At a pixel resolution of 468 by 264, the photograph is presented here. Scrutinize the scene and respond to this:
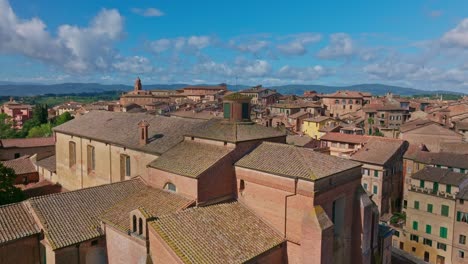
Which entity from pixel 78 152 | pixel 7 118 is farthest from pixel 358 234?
pixel 7 118

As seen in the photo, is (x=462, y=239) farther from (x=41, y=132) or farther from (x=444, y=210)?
(x=41, y=132)

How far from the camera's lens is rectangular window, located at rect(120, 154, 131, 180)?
103ft

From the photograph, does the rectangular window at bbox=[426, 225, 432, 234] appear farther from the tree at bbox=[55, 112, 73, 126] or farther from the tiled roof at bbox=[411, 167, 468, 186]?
the tree at bbox=[55, 112, 73, 126]

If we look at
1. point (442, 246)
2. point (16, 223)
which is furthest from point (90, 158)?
point (442, 246)

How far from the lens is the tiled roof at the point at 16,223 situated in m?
19.9

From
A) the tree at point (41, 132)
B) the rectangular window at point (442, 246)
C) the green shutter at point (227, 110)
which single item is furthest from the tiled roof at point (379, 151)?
the tree at point (41, 132)

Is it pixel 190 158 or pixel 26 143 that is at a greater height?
pixel 190 158

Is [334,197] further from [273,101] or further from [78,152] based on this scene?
[273,101]

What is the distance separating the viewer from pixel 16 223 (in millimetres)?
20906

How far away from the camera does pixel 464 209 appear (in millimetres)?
40406

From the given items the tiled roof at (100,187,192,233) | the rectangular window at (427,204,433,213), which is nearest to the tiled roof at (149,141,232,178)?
the tiled roof at (100,187,192,233)

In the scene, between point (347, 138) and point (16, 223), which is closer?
point (16, 223)

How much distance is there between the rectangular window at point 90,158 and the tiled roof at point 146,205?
43.8 feet

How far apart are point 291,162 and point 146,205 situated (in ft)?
32.0
